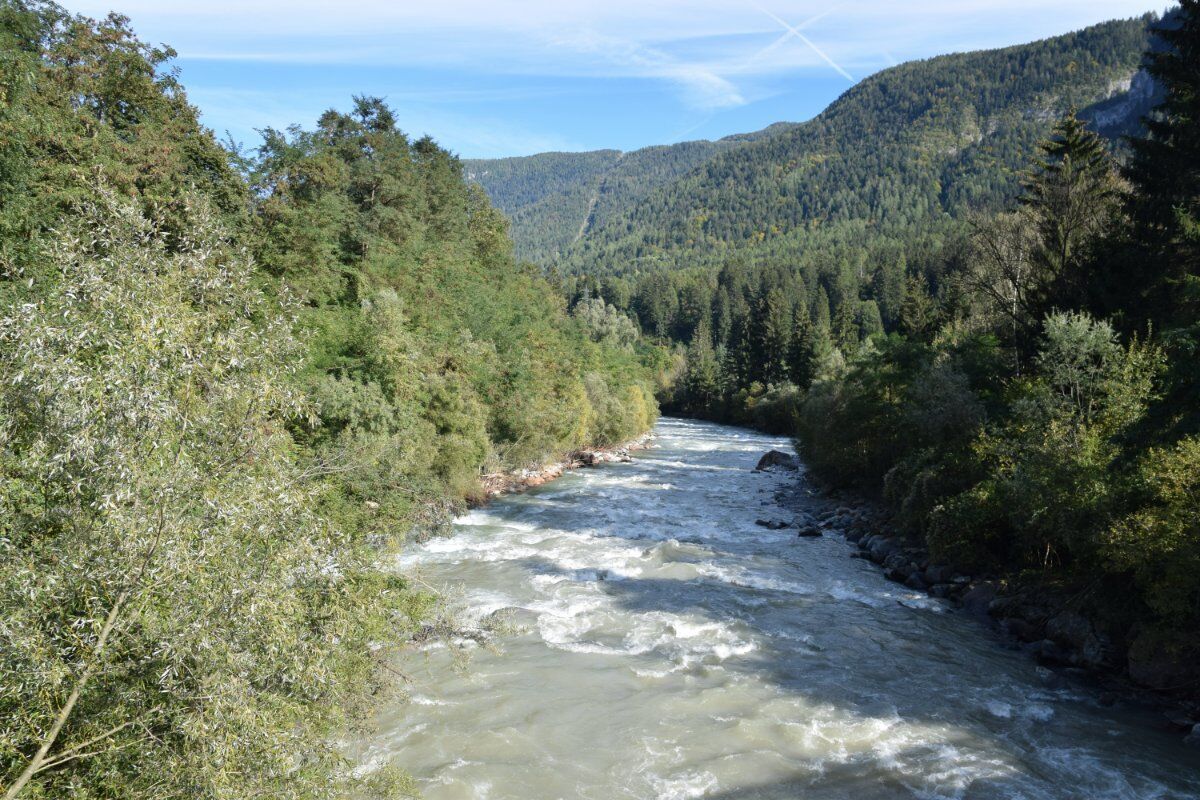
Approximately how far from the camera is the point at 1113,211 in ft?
→ 90.4

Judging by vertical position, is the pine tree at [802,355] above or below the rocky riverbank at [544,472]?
above

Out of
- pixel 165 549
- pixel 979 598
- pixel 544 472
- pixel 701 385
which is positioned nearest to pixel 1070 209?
pixel 979 598

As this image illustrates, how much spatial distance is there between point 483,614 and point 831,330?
8856 centimetres

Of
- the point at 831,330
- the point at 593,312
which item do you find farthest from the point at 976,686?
the point at 593,312

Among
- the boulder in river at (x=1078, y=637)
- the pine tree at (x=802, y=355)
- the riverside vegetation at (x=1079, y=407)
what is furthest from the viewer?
the pine tree at (x=802, y=355)

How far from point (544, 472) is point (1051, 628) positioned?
32403 millimetres

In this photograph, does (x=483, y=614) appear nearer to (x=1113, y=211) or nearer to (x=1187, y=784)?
(x=1187, y=784)

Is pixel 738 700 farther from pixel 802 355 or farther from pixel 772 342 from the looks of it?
pixel 772 342

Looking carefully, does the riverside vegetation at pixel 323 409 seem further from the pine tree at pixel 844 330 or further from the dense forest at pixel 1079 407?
the pine tree at pixel 844 330

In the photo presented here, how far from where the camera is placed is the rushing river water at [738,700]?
1285 centimetres

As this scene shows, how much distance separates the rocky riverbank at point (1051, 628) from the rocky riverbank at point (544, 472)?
18.0 metres

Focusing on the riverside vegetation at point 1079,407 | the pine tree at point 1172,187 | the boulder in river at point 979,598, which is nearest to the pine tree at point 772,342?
the riverside vegetation at point 1079,407

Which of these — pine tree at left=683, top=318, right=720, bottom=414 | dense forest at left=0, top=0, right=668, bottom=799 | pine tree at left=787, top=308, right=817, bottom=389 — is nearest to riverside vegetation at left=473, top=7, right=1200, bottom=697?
dense forest at left=0, top=0, right=668, bottom=799

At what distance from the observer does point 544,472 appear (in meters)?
46.4
